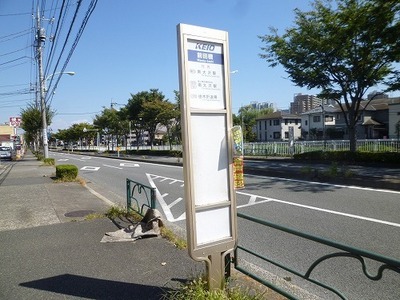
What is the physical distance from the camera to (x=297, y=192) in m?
10.4

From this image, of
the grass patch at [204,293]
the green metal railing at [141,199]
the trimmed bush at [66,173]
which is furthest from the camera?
the trimmed bush at [66,173]

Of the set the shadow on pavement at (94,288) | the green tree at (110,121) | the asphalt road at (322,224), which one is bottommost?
the asphalt road at (322,224)

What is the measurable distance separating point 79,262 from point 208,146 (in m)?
2.75

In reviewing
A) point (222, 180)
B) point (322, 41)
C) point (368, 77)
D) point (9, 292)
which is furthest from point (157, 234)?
point (368, 77)

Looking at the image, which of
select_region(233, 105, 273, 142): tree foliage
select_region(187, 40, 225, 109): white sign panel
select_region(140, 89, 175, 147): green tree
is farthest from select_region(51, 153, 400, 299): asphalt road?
select_region(233, 105, 273, 142): tree foliage

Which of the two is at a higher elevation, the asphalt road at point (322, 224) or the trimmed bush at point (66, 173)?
the trimmed bush at point (66, 173)

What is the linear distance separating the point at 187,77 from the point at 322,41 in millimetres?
16040

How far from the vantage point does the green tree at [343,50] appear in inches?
556

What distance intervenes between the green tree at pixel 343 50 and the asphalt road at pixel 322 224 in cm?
765

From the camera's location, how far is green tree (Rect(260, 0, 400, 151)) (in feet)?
46.3

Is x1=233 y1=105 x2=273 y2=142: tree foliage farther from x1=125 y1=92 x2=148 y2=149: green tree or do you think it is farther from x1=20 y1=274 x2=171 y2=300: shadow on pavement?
x1=20 y1=274 x2=171 y2=300: shadow on pavement

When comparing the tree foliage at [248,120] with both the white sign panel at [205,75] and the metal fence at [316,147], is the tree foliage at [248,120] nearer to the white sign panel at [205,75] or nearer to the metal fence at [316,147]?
the metal fence at [316,147]

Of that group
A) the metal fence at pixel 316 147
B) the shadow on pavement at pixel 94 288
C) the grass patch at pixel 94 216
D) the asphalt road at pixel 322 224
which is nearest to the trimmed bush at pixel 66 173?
the asphalt road at pixel 322 224

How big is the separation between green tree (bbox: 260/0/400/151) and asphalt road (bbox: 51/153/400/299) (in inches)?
301
